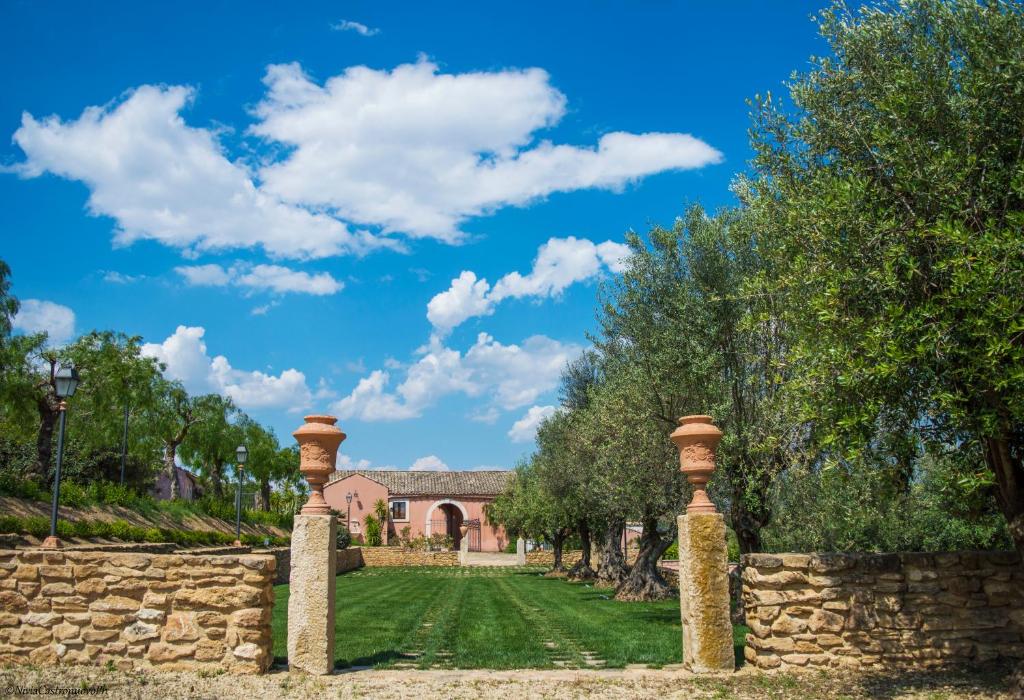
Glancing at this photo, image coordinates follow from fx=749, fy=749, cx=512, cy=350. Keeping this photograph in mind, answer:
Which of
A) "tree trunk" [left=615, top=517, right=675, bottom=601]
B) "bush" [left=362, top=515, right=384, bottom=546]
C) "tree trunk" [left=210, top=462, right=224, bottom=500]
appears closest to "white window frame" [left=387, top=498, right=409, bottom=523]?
"bush" [left=362, top=515, right=384, bottom=546]

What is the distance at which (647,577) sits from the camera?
20109mm

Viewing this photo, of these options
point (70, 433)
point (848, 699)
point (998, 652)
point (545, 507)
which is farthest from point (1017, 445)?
point (70, 433)

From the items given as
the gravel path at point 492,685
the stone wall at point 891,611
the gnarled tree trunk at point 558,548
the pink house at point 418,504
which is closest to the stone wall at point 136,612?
the gravel path at point 492,685

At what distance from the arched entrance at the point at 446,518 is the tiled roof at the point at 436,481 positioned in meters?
1.08

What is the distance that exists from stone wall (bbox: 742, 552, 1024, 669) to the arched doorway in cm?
4814

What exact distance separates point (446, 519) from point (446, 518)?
0.30ft

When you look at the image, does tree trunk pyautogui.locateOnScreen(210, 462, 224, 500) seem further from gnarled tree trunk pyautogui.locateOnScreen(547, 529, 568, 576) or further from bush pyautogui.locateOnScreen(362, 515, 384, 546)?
gnarled tree trunk pyautogui.locateOnScreen(547, 529, 568, 576)

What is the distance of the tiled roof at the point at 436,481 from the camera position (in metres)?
57.9

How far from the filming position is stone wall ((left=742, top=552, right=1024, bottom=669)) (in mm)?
8211

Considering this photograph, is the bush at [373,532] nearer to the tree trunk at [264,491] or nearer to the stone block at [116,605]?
the tree trunk at [264,491]

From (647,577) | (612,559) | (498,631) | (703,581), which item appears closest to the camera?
(703,581)

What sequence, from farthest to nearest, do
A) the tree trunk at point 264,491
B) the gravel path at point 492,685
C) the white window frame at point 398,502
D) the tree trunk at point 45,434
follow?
the tree trunk at point 264,491
the white window frame at point 398,502
the tree trunk at point 45,434
the gravel path at point 492,685

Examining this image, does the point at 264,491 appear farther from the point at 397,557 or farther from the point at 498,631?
the point at 498,631

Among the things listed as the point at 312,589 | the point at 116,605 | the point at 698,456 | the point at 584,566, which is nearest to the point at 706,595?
the point at 698,456
